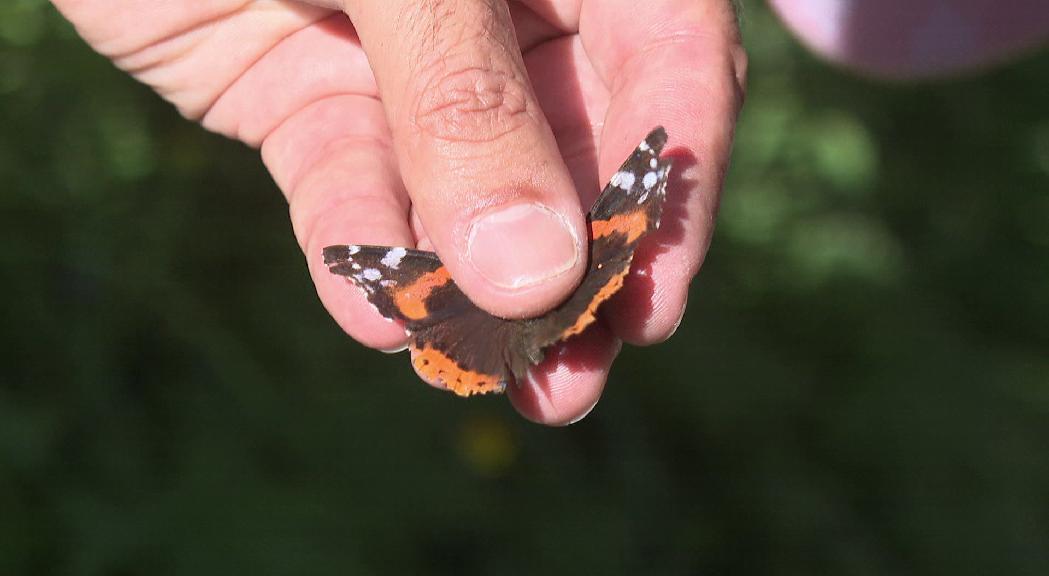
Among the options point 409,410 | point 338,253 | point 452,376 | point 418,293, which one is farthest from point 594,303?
point 409,410

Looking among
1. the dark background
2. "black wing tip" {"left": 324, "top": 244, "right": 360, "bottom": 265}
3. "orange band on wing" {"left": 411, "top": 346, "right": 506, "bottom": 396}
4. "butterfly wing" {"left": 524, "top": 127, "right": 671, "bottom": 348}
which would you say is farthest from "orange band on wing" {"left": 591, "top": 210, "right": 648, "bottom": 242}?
the dark background

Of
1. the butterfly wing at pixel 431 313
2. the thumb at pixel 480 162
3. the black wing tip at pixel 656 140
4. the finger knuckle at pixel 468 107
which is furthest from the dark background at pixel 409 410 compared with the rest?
the black wing tip at pixel 656 140

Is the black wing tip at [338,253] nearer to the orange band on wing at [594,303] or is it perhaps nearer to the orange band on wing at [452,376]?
the orange band on wing at [452,376]

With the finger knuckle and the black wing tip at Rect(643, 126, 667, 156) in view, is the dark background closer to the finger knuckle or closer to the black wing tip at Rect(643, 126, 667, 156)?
the finger knuckle

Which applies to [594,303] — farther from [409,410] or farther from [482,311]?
[409,410]

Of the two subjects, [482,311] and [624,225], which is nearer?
[624,225]

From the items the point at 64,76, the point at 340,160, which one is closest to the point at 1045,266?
the point at 340,160

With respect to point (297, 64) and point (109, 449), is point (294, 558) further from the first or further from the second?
point (297, 64)
